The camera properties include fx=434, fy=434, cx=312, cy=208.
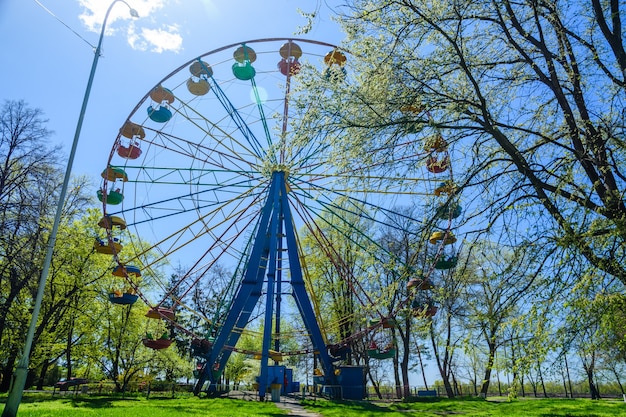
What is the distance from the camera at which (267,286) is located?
16.0 m

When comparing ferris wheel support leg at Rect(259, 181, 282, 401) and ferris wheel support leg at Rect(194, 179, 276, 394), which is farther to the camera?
ferris wheel support leg at Rect(194, 179, 276, 394)

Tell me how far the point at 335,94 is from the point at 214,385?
43.2 feet

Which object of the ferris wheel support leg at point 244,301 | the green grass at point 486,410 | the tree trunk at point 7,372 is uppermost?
the ferris wheel support leg at point 244,301

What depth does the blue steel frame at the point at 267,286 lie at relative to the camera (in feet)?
51.7

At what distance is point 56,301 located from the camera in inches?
760

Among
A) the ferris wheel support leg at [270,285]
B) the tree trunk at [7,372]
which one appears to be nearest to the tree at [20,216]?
the tree trunk at [7,372]

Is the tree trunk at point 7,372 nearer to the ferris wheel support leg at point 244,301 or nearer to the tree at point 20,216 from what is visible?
the tree at point 20,216

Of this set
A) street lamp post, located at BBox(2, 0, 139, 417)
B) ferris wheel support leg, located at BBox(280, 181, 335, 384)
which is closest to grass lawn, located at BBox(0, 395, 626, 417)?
street lamp post, located at BBox(2, 0, 139, 417)

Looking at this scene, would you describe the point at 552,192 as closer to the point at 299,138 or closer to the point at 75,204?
the point at 299,138

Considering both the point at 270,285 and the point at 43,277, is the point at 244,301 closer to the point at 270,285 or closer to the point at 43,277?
the point at 270,285

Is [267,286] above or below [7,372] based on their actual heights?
above

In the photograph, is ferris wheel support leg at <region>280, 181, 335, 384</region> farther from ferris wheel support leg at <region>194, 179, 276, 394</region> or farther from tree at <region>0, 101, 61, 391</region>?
tree at <region>0, 101, 61, 391</region>

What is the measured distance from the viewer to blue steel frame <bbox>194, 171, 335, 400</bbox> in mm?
15766

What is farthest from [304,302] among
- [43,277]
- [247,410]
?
[43,277]
